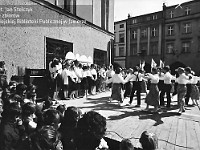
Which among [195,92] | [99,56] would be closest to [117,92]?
[195,92]

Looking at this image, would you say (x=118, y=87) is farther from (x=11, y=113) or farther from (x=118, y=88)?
(x=11, y=113)

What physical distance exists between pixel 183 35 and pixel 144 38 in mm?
7401

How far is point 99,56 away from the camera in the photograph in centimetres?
1681

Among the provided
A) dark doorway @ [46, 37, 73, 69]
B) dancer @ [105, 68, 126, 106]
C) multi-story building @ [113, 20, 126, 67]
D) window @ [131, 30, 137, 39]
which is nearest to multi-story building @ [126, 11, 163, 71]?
window @ [131, 30, 137, 39]

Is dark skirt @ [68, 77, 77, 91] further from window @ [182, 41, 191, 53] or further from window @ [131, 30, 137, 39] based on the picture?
window @ [131, 30, 137, 39]

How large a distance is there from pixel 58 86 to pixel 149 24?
1193 inches

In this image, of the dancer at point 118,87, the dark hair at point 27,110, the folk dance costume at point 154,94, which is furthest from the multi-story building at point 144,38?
the dark hair at point 27,110

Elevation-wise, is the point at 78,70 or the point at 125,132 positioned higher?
the point at 78,70

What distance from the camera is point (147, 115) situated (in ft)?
20.7

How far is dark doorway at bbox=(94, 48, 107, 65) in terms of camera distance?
629 inches

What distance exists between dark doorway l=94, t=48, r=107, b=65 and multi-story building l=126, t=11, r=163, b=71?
18.4m

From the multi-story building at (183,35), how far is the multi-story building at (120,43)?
905cm

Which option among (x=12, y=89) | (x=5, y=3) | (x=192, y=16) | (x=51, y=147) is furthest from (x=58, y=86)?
(x=192, y=16)

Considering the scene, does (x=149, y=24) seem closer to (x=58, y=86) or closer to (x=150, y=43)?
(x=150, y=43)
